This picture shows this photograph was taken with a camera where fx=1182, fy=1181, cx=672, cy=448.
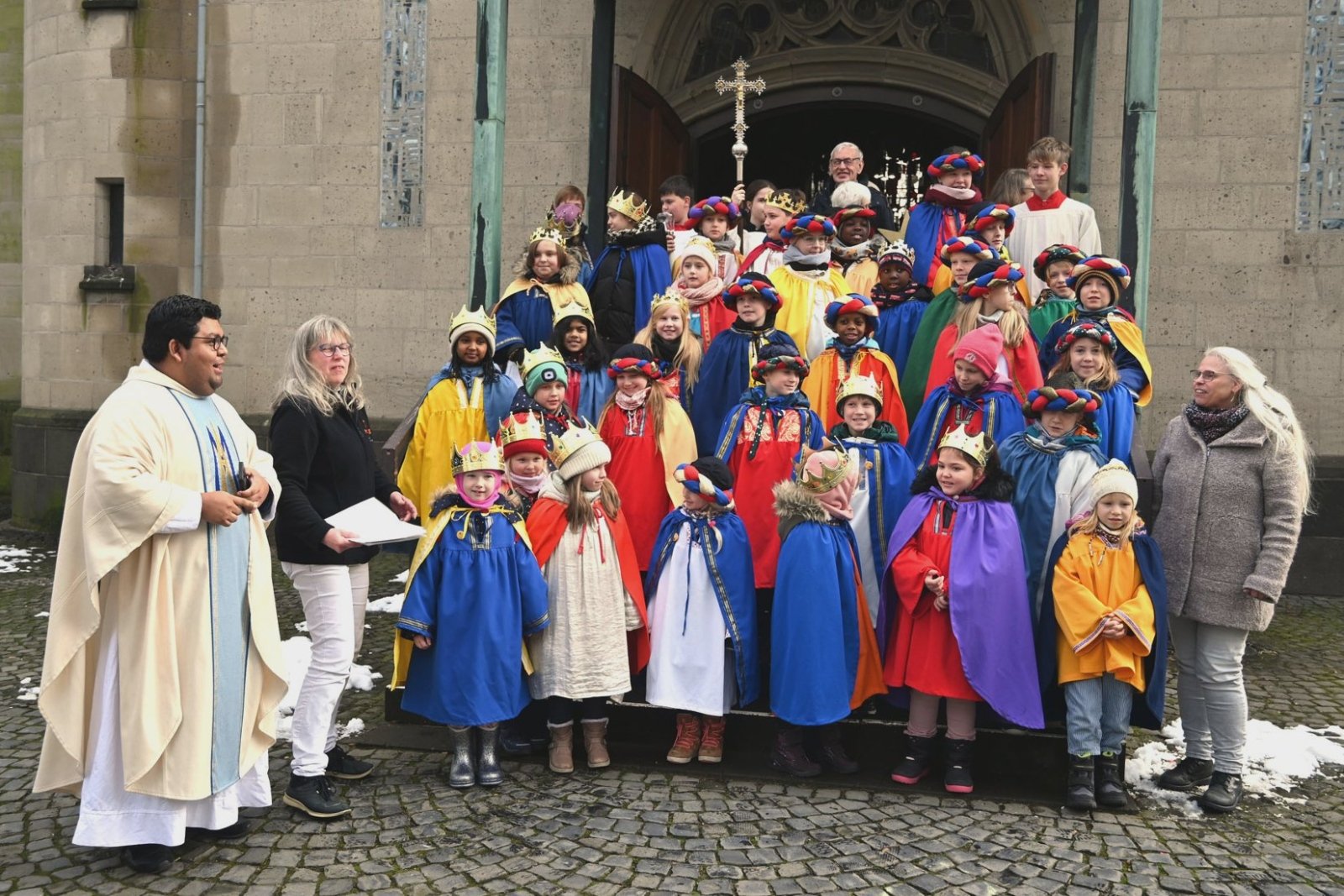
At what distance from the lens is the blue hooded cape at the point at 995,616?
14.6 feet

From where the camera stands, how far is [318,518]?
421 cm

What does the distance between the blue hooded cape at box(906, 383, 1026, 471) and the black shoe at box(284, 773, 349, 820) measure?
8.92ft

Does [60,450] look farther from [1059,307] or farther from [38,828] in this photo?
[1059,307]

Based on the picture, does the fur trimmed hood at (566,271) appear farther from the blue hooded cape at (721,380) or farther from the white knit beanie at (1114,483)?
the white knit beanie at (1114,483)

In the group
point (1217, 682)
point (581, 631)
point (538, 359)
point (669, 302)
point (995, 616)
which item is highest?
point (669, 302)

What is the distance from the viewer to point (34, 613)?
766 cm

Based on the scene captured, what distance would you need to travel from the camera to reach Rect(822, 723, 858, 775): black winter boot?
188 inches

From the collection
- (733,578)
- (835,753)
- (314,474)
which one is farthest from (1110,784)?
(314,474)

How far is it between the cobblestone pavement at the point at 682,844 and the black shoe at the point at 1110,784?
0.18ft

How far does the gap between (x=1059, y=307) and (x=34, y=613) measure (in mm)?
6556

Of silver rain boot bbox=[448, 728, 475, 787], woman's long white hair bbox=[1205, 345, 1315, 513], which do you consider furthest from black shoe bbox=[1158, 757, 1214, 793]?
silver rain boot bbox=[448, 728, 475, 787]

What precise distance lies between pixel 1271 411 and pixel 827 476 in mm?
1742

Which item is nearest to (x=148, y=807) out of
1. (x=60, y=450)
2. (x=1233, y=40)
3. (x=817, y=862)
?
(x=817, y=862)

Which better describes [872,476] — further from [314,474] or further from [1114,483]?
[314,474]
